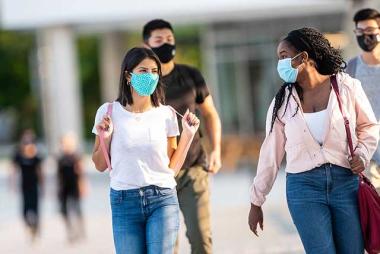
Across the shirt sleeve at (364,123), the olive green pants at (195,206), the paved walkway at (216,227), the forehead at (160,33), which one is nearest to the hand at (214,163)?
the olive green pants at (195,206)

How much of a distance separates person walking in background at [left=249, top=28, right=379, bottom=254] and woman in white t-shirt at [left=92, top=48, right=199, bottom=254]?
58 centimetres

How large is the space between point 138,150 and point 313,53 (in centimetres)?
113

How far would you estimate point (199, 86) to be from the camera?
7.49 metres

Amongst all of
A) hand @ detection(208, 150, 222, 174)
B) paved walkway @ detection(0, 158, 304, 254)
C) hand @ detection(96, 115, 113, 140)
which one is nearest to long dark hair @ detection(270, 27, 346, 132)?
hand @ detection(96, 115, 113, 140)

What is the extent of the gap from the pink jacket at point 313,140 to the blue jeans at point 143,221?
53cm

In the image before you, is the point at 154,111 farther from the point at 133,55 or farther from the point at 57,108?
the point at 57,108

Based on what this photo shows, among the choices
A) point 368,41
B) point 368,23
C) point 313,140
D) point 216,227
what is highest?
point 368,23

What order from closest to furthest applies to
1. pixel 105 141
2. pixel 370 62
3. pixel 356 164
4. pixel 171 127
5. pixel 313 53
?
pixel 356 164, pixel 313 53, pixel 105 141, pixel 171 127, pixel 370 62

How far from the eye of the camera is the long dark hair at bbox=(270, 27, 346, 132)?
5863 millimetres

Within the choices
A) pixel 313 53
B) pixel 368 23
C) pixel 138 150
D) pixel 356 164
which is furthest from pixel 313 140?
pixel 368 23

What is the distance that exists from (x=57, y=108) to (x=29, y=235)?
1623 centimetres

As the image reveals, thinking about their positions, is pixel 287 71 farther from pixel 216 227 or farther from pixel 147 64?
pixel 216 227

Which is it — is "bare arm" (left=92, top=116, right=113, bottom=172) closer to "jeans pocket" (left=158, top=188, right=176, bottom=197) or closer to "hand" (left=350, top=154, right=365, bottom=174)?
"jeans pocket" (left=158, top=188, right=176, bottom=197)

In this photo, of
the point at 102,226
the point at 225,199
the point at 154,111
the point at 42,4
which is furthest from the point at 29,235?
the point at 42,4
